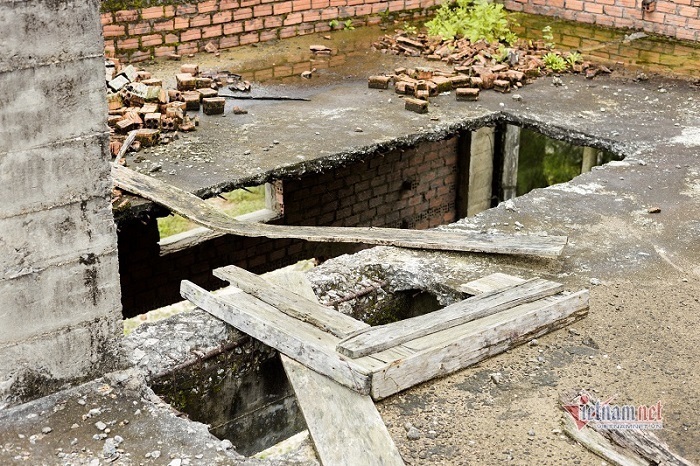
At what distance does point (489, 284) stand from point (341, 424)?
4.45ft

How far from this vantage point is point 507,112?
7125mm

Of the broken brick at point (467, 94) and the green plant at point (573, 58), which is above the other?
the green plant at point (573, 58)

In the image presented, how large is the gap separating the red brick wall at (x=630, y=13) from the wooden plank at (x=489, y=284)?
4.99 metres

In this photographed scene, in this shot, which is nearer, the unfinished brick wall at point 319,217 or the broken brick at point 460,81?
the broken brick at point 460,81

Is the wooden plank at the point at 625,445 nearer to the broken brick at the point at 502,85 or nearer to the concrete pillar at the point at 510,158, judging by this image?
the broken brick at the point at 502,85

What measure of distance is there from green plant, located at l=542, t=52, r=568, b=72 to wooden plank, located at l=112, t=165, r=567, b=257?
363 centimetres

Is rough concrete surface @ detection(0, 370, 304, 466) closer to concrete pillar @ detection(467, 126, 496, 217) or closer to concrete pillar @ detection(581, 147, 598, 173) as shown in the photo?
concrete pillar @ detection(467, 126, 496, 217)

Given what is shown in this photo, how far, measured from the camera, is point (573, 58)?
27.1 feet

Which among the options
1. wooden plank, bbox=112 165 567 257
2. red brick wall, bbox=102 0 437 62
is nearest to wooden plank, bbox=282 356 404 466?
wooden plank, bbox=112 165 567 257

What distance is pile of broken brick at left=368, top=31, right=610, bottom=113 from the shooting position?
740 cm

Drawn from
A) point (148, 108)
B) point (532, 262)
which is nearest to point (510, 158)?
point (148, 108)

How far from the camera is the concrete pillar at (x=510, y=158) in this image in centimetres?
1033

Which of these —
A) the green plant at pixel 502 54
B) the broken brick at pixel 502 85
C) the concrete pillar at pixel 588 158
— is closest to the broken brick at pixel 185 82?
the broken brick at pixel 502 85

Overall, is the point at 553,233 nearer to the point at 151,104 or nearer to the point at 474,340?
the point at 474,340
